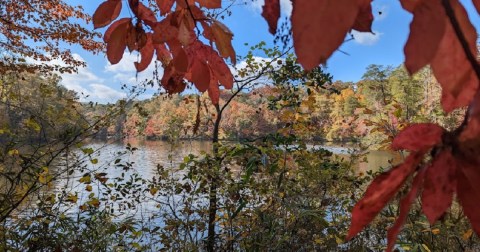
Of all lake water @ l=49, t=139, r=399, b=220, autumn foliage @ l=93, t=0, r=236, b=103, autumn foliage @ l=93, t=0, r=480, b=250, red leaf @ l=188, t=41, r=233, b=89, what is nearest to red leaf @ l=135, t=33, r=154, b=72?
autumn foliage @ l=93, t=0, r=236, b=103

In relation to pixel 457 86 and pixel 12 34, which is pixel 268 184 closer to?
pixel 457 86

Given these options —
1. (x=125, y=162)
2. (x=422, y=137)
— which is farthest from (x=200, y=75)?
(x=125, y=162)

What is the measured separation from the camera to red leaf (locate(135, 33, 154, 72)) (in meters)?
0.66

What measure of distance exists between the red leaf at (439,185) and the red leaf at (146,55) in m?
0.54

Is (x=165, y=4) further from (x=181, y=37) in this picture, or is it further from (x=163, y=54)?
(x=181, y=37)

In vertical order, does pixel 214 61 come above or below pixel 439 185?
above

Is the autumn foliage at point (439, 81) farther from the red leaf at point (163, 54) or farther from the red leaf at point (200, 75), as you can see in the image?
the red leaf at point (163, 54)

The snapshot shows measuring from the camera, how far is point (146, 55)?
26.5 inches

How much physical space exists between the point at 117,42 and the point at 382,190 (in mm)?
464

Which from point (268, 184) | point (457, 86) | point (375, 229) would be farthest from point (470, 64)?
point (375, 229)

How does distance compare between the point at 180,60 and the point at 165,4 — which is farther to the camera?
the point at 165,4

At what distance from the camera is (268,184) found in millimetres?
2885

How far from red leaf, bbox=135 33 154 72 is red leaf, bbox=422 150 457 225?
0.54 meters

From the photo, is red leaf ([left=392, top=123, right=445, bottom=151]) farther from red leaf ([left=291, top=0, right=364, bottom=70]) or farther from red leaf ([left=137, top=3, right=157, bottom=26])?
red leaf ([left=137, top=3, right=157, bottom=26])
